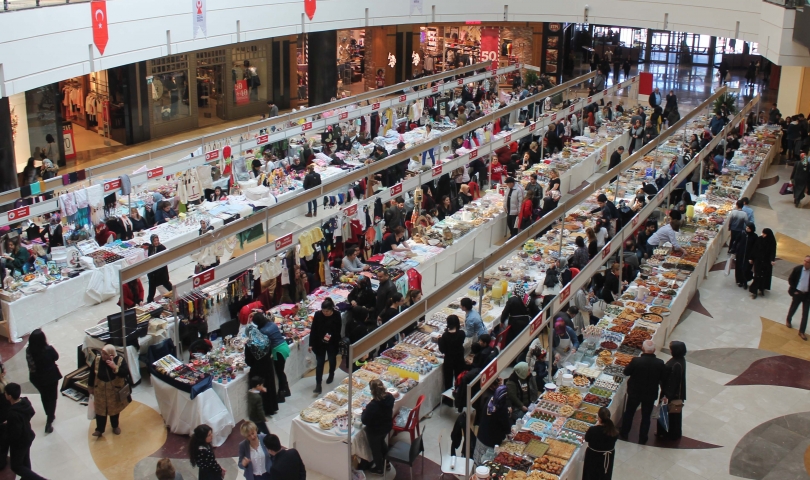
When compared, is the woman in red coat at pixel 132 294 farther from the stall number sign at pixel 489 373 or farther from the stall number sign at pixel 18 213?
the stall number sign at pixel 489 373

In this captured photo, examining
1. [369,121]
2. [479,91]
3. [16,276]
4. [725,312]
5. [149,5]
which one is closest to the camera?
[16,276]

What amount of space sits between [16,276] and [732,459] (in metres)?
10.5

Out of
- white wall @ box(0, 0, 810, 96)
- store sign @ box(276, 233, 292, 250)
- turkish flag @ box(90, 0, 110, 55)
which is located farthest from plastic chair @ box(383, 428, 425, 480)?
turkish flag @ box(90, 0, 110, 55)

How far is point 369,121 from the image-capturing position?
22.6 meters

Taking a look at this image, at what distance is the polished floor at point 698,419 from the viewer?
10.2 meters

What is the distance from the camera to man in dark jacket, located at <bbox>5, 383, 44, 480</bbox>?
30.1ft

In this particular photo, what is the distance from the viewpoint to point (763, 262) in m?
14.8

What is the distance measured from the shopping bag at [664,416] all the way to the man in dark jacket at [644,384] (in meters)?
0.12

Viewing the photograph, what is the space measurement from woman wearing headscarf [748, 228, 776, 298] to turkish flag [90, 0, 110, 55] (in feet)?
45.4

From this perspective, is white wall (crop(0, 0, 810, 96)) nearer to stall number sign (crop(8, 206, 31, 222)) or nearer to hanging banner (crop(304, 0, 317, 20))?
hanging banner (crop(304, 0, 317, 20))

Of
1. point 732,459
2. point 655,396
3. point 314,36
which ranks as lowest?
point 732,459

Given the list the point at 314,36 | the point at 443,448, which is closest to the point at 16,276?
the point at 443,448

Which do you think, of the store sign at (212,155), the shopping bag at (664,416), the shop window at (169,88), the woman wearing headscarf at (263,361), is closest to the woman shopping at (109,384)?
the woman wearing headscarf at (263,361)

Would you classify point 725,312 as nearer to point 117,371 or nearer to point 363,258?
point 363,258
